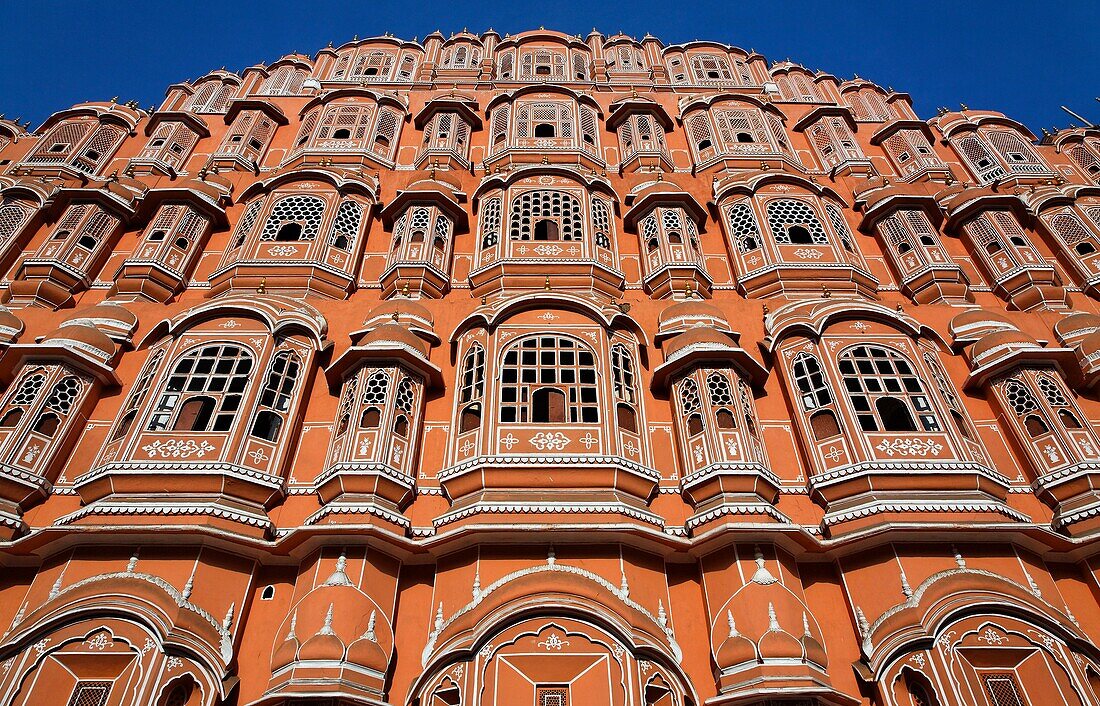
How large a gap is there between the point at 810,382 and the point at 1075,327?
5202 mm

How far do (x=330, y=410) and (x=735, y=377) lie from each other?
635 cm

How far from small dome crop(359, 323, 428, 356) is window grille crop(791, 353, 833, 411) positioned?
597 centimetres

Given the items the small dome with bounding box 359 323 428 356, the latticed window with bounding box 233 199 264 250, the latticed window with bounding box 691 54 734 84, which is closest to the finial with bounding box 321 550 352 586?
the small dome with bounding box 359 323 428 356

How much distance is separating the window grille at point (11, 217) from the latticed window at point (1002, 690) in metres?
18.2

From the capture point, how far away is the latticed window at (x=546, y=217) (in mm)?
17109

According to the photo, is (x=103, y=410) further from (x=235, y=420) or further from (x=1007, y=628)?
(x=1007, y=628)

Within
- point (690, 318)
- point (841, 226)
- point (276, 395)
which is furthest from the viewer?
point (841, 226)

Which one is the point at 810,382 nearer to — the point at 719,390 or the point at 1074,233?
the point at 719,390

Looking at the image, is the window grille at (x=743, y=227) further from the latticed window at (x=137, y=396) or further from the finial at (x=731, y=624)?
the latticed window at (x=137, y=396)

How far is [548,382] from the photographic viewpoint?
13.1 meters

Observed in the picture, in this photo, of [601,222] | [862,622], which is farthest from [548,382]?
[601,222]

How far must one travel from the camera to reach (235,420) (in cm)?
1211

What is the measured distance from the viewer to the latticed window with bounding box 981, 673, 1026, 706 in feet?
31.3

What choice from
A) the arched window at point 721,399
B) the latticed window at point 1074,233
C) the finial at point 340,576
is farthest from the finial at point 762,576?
the latticed window at point 1074,233
